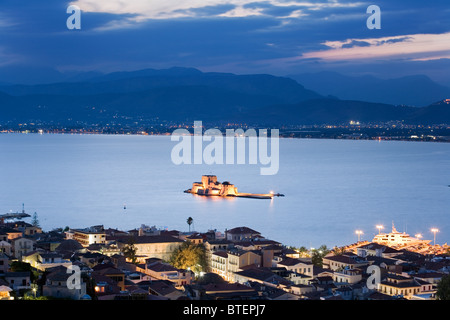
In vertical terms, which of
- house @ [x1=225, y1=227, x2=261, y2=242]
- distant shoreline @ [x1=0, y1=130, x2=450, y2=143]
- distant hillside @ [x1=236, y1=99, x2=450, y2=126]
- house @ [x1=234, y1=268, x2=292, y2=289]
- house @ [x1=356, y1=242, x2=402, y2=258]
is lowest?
house @ [x1=356, y1=242, x2=402, y2=258]

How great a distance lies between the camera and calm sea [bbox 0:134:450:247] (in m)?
18.3

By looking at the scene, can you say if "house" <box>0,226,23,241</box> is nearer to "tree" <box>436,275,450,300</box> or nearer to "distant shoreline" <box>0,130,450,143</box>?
"tree" <box>436,275,450,300</box>

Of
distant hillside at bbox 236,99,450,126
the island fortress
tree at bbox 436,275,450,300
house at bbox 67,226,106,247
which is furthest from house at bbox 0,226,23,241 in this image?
distant hillside at bbox 236,99,450,126

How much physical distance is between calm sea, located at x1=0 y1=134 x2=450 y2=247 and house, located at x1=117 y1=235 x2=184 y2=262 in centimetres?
463

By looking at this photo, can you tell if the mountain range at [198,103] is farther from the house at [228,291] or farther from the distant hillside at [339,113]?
the house at [228,291]

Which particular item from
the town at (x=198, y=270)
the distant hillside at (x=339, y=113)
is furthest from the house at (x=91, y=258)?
the distant hillside at (x=339, y=113)

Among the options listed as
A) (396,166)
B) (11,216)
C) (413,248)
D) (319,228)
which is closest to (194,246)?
(413,248)

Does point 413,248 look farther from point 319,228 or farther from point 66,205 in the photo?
point 66,205

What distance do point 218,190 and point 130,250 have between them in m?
16.4

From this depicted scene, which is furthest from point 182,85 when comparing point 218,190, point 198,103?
point 218,190

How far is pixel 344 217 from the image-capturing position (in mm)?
19906

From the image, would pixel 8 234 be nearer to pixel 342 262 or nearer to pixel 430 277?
pixel 342 262

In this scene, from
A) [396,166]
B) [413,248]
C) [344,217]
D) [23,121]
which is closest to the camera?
[413,248]

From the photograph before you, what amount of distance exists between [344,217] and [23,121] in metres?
111
